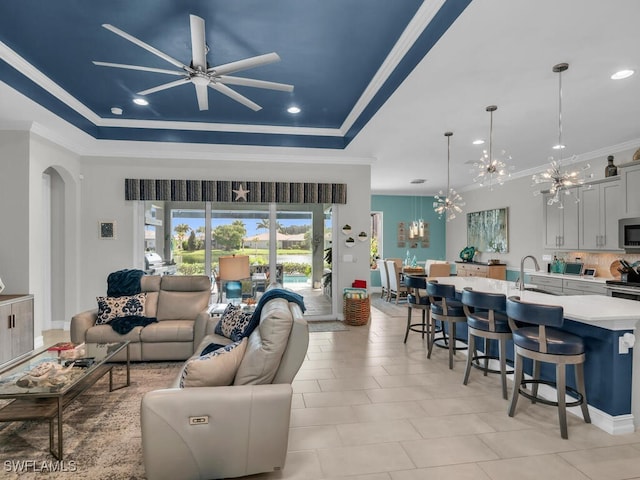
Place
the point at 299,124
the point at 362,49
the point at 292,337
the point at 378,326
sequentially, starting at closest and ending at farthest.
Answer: the point at 292,337, the point at 362,49, the point at 299,124, the point at 378,326

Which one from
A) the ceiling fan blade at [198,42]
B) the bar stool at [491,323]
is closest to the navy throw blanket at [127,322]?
the ceiling fan blade at [198,42]

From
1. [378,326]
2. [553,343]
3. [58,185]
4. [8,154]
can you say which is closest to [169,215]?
[58,185]

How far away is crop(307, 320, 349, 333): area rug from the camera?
5664mm

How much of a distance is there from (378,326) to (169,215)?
3.90 metres

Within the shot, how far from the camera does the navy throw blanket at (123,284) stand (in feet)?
14.3

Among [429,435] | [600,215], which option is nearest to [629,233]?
[600,215]

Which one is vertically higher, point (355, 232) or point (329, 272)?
A: point (355, 232)

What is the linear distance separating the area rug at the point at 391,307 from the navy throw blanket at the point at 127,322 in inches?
167

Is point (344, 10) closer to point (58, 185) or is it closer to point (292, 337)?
point (292, 337)

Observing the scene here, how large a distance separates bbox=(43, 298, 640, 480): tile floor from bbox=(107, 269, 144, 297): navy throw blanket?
229 cm

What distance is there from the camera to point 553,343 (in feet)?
8.60

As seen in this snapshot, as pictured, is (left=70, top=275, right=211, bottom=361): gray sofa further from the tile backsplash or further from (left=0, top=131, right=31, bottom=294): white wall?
the tile backsplash

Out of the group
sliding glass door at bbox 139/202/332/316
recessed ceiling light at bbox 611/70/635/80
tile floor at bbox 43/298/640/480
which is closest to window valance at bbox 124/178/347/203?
sliding glass door at bbox 139/202/332/316

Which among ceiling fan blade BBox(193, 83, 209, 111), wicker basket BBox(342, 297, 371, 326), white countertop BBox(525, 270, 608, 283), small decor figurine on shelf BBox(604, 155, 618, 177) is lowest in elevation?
wicker basket BBox(342, 297, 371, 326)
